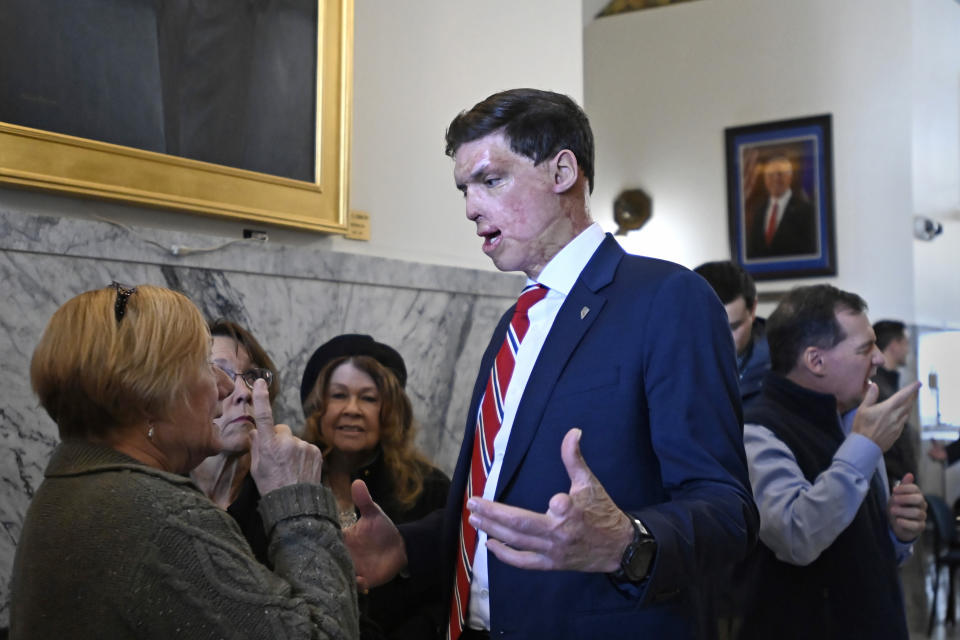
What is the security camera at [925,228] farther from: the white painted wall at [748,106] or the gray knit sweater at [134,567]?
the gray knit sweater at [134,567]

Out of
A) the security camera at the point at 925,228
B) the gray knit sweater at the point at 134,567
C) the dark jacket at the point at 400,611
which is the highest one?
the security camera at the point at 925,228

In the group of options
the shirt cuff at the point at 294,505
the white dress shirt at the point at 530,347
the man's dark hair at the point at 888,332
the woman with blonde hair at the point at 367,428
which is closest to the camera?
the shirt cuff at the point at 294,505

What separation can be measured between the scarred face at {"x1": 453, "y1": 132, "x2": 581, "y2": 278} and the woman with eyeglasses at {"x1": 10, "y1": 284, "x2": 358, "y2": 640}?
0.64m

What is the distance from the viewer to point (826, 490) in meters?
2.86

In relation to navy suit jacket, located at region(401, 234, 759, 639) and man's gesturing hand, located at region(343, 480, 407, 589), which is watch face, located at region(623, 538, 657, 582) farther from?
man's gesturing hand, located at region(343, 480, 407, 589)

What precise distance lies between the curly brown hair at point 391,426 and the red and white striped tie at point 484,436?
53.1 inches

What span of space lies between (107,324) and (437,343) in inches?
106

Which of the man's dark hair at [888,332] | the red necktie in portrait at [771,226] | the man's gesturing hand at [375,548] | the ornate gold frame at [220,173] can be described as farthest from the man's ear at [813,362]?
the red necktie in portrait at [771,226]

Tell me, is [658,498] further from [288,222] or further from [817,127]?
[817,127]

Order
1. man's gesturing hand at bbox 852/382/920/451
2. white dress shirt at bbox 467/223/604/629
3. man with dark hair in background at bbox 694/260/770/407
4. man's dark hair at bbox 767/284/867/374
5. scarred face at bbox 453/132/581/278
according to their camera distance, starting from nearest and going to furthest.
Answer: white dress shirt at bbox 467/223/604/629
scarred face at bbox 453/132/581/278
man's gesturing hand at bbox 852/382/920/451
man's dark hair at bbox 767/284/867/374
man with dark hair in background at bbox 694/260/770/407

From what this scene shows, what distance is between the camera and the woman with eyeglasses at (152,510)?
1.58 m

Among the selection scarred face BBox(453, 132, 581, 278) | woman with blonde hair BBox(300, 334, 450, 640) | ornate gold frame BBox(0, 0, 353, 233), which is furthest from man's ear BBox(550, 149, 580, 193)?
ornate gold frame BBox(0, 0, 353, 233)

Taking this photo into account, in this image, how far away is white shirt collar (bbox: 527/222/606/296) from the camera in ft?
7.22

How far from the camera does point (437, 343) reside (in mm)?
4414
